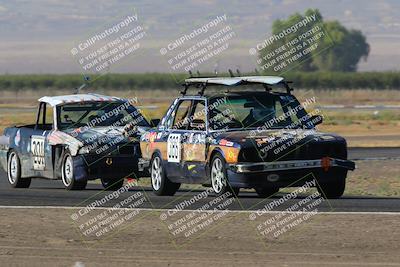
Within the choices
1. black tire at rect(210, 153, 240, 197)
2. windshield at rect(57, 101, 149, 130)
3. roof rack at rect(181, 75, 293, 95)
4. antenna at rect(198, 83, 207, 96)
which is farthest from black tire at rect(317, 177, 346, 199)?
windshield at rect(57, 101, 149, 130)

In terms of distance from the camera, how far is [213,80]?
18812mm

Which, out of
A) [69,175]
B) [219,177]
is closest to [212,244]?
[219,177]

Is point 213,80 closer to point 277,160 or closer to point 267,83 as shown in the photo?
point 267,83

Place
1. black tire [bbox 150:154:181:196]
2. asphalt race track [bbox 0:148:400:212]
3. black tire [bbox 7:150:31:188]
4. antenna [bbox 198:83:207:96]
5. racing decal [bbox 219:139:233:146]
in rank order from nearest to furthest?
1. asphalt race track [bbox 0:148:400:212]
2. racing decal [bbox 219:139:233:146]
3. antenna [bbox 198:83:207:96]
4. black tire [bbox 150:154:181:196]
5. black tire [bbox 7:150:31:188]

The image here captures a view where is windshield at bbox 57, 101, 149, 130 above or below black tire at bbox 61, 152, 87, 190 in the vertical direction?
above

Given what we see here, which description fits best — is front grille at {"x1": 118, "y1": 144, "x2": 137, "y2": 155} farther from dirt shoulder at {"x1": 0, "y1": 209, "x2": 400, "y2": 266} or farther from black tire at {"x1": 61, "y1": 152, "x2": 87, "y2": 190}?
dirt shoulder at {"x1": 0, "y1": 209, "x2": 400, "y2": 266}

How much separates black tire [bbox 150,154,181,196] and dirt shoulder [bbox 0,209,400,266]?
3525 mm

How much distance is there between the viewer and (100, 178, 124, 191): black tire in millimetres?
21391

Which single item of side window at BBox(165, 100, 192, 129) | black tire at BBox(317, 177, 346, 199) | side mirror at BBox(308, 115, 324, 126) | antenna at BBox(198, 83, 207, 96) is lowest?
black tire at BBox(317, 177, 346, 199)

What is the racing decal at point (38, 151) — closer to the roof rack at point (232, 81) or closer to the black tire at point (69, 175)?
the black tire at point (69, 175)

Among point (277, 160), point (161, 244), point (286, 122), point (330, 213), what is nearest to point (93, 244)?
point (161, 244)

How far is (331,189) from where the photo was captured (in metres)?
18.2

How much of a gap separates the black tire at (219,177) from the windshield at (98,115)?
348 cm

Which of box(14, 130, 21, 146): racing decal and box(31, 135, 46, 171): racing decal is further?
box(14, 130, 21, 146): racing decal
